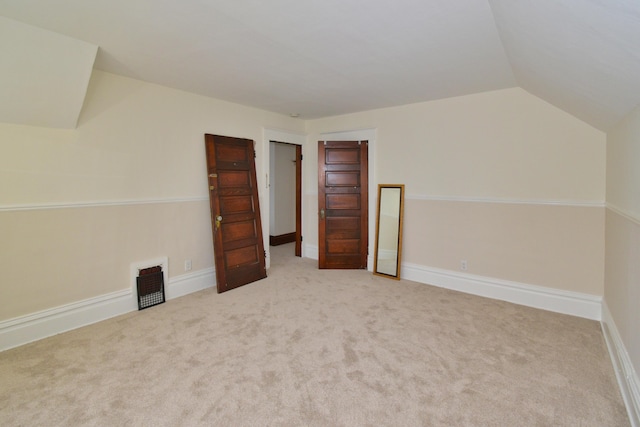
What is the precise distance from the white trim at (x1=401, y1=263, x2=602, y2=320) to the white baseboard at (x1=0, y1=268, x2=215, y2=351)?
3.20 metres

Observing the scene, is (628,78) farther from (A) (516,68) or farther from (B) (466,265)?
(B) (466,265)

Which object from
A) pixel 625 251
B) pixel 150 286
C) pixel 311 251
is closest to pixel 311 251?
pixel 311 251

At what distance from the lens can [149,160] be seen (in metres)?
3.37

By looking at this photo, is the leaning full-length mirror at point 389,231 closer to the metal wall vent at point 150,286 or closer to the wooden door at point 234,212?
the wooden door at point 234,212

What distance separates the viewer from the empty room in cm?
187

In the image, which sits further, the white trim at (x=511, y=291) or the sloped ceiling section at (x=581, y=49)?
the white trim at (x=511, y=291)

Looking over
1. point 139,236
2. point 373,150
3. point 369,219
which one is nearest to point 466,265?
point 369,219

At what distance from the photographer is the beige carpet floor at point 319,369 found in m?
1.80

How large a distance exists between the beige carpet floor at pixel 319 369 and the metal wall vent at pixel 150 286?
5.9 inches

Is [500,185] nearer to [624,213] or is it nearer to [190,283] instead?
[624,213]

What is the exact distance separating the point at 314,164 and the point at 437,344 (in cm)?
354

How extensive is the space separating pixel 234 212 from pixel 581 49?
3608mm

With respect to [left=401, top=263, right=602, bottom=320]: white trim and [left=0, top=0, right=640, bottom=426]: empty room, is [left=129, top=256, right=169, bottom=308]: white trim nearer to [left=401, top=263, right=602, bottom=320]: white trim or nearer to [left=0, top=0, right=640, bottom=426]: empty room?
[left=0, top=0, right=640, bottom=426]: empty room

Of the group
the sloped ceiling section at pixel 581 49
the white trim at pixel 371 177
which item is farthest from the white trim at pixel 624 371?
the white trim at pixel 371 177
